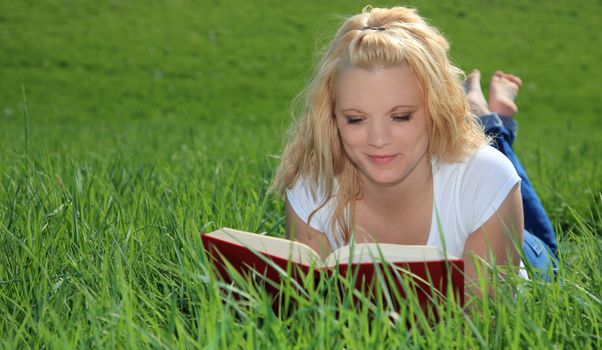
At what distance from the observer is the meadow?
73.9 inches

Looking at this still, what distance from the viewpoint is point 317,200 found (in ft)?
9.51

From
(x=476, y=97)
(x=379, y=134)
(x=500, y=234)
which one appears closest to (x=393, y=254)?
(x=379, y=134)

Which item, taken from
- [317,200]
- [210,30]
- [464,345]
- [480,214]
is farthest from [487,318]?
[210,30]

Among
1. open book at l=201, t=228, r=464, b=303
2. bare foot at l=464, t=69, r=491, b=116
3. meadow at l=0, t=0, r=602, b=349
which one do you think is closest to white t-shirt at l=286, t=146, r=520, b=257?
meadow at l=0, t=0, r=602, b=349

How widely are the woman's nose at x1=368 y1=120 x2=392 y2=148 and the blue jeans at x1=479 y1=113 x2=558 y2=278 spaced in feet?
2.42

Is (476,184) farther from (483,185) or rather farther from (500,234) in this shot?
(500,234)

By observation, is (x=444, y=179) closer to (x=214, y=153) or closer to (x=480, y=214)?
(x=480, y=214)

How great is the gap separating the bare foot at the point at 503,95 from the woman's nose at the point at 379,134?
1.59 meters

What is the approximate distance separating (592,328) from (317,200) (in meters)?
1.19

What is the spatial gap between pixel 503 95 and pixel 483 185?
4.88ft

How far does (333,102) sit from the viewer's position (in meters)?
2.79

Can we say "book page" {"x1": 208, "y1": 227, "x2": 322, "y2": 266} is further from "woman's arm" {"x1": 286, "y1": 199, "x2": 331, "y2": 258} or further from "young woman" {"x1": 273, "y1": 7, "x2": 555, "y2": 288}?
A: "woman's arm" {"x1": 286, "y1": 199, "x2": 331, "y2": 258}

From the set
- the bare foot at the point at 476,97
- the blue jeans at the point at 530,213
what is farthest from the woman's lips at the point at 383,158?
the bare foot at the point at 476,97

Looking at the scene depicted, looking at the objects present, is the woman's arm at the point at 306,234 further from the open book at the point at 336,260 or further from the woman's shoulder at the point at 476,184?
the open book at the point at 336,260
